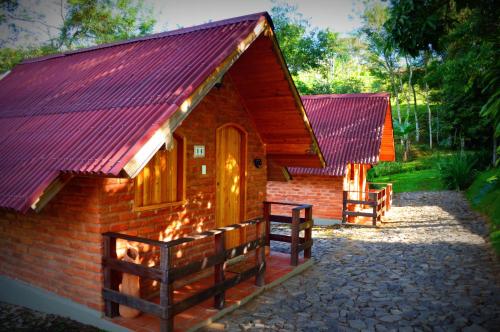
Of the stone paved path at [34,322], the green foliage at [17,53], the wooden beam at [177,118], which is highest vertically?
the green foliage at [17,53]

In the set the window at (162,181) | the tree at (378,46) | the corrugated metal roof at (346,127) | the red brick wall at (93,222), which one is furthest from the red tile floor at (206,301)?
the tree at (378,46)

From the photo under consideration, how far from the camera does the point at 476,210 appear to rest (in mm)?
16078

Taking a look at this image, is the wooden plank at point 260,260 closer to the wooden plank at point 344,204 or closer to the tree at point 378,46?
the wooden plank at point 344,204

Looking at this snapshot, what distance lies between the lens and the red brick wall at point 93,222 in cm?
539

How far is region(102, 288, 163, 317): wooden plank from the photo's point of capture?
486 centimetres

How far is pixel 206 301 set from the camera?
20.3 ft

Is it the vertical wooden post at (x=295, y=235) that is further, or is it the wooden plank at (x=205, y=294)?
the vertical wooden post at (x=295, y=235)

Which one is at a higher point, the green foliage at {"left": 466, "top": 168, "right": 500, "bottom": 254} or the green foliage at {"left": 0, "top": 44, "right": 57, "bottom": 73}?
the green foliage at {"left": 0, "top": 44, "right": 57, "bottom": 73}

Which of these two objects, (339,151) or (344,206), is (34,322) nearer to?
(344,206)

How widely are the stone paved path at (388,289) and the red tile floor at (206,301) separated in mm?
235

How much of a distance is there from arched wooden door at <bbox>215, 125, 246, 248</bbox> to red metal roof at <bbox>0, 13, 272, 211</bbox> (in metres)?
1.98

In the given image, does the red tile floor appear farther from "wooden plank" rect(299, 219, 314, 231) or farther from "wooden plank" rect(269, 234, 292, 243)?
"wooden plank" rect(299, 219, 314, 231)

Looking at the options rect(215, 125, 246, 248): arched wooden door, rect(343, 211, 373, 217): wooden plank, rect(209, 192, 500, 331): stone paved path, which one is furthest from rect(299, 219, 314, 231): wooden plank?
rect(343, 211, 373, 217): wooden plank

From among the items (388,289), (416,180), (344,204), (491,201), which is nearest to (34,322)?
(388,289)
